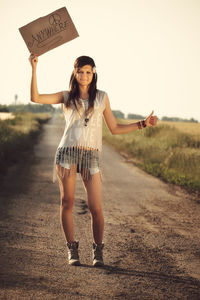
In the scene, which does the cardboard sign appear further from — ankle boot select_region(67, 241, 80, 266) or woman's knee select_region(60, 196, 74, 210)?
ankle boot select_region(67, 241, 80, 266)

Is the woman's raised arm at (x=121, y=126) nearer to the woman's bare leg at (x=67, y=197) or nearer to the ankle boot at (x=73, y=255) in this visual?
the woman's bare leg at (x=67, y=197)

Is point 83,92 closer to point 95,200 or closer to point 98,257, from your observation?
point 95,200

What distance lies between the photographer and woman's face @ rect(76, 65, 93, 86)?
3869 mm

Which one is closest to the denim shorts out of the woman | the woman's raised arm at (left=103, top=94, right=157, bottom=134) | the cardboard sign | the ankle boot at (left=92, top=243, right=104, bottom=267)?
the woman

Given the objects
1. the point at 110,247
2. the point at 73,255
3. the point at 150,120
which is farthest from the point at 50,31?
the point at 110,247

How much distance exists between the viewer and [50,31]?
3.93 metres

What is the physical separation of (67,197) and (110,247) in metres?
1.14

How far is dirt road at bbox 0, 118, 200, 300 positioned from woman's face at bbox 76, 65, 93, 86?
68.6 inches

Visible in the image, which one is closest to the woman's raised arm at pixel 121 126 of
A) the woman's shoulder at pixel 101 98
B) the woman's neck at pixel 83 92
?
the woman's shoulder at pixel 101 98

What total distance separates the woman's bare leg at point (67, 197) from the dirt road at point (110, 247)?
346mm

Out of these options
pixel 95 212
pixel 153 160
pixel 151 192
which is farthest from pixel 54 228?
pixel 153 160

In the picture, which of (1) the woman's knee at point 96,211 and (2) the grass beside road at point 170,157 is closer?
(1) the woman's knee at point 96,211

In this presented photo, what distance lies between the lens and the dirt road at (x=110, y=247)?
11.5 ft

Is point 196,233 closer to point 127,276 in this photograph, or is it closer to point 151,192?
point 127,276
